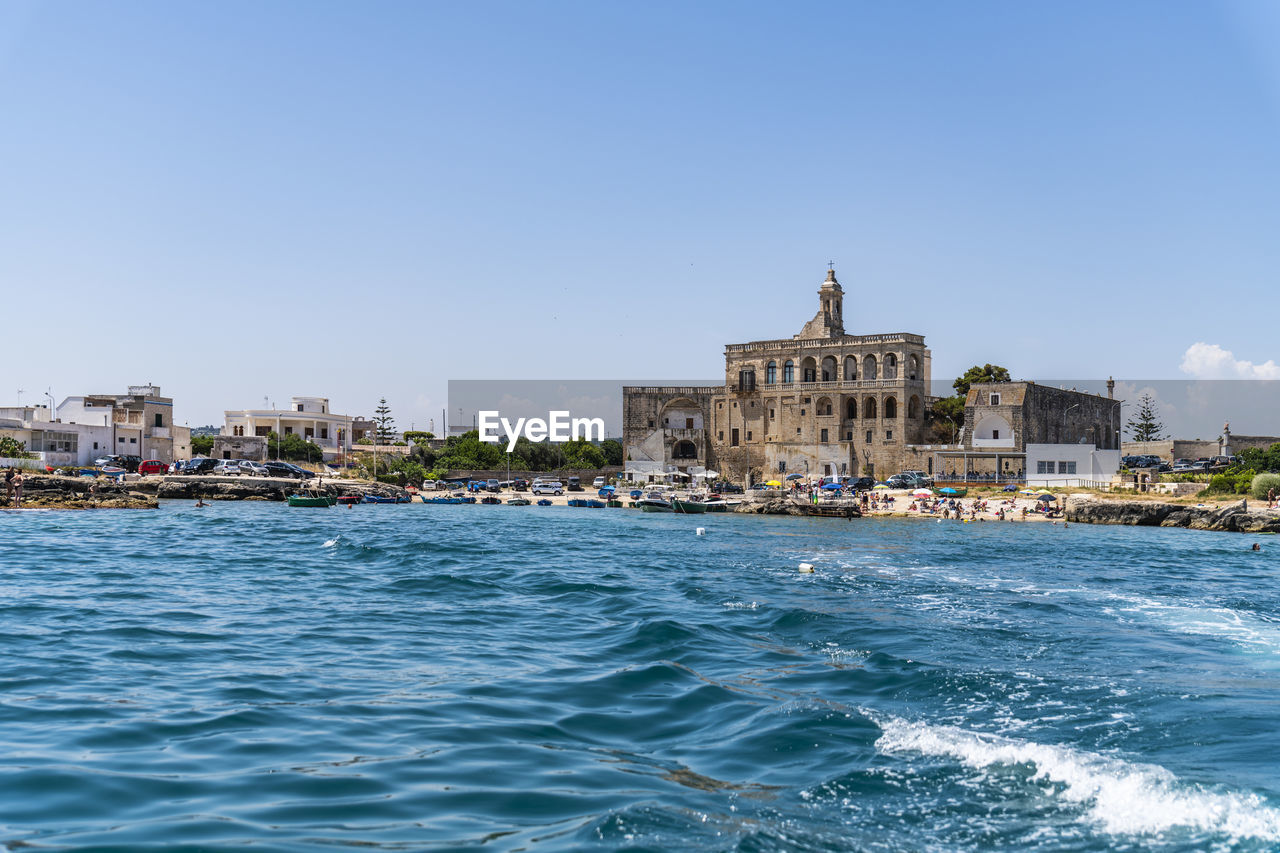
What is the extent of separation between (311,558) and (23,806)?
20.7m

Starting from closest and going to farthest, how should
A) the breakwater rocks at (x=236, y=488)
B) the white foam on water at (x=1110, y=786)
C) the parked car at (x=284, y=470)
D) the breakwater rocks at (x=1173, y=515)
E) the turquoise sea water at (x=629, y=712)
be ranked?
the turquoise sea water at (x=629, y=712) → the white foam on water at (x=1110, y=786) → the breakwater rocks at (x=1173, y=515) → the breakwater rocks at (x=236, y=488) → the parked car at (x=284, y=470)

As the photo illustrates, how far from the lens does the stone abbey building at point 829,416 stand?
6444cm

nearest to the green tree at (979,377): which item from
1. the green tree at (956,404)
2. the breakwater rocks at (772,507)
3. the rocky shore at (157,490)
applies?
the green tree at (956,404)

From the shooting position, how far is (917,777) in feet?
26.2

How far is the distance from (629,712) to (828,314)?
221 feet

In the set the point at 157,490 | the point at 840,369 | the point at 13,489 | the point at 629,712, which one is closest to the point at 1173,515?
the point at 840,369

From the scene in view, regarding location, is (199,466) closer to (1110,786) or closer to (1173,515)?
(1173,515)

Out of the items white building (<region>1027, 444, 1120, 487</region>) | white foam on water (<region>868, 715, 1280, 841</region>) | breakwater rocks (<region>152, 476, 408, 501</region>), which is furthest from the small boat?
white foam on water (<region>868, 715, 1280, 841</region>)

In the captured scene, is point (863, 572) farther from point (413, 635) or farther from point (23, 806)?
point (23, 806)

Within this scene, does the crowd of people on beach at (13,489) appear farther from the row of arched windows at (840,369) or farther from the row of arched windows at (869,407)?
the row of arched windows at (869,407)

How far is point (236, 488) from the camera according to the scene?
62.9 metres

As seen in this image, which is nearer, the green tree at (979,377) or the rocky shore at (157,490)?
the rocky shore at (157,490)

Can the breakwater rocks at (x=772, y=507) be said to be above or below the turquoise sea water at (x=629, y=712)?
below

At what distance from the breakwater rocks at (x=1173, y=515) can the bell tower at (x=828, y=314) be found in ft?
89.8
